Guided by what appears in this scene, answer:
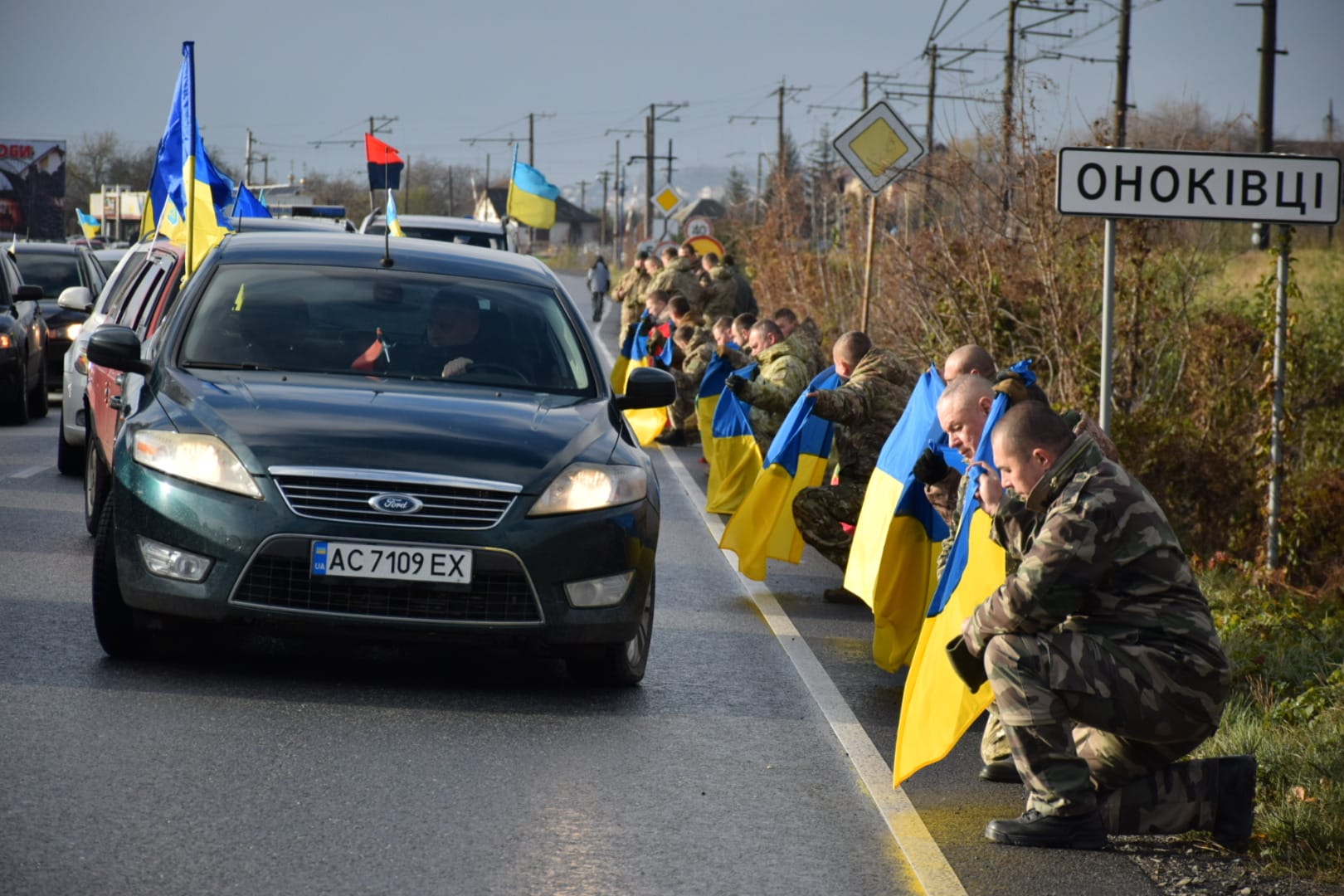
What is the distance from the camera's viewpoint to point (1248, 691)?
809 centimetres

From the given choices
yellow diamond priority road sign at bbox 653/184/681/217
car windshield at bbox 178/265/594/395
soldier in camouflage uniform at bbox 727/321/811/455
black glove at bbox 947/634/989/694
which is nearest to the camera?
black glove at bbox 947/634/989/694

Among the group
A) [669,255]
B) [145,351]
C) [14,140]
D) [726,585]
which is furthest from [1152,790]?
[14,140]

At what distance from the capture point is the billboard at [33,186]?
6334 centimetres

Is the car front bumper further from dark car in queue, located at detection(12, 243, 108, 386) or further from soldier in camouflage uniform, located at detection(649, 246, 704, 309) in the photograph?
dark car in queue, located at detection(12, 243, 108, 386)

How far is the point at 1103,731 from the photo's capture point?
553cm

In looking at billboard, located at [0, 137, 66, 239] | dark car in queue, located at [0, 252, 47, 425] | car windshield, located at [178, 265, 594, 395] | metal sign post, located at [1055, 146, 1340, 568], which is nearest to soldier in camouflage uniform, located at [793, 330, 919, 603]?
metal sign post, located at [1055, 146, 1340, 568]

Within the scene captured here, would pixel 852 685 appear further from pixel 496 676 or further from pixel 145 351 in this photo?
pixel 145 351

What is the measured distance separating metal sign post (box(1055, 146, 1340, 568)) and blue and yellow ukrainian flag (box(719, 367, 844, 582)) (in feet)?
7.96

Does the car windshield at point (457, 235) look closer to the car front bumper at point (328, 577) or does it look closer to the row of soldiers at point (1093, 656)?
the car front bumper at point (328, 577)

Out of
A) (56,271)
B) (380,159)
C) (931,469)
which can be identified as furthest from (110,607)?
(56,271)

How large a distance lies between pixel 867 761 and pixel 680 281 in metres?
17.0

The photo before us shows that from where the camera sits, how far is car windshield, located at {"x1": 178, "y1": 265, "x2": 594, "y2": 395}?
8023 mm

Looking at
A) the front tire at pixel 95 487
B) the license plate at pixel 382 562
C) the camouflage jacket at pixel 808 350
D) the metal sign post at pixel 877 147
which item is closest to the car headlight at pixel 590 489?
the license plate at pixel 382 562

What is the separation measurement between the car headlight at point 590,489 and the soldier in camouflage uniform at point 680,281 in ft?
51.3
